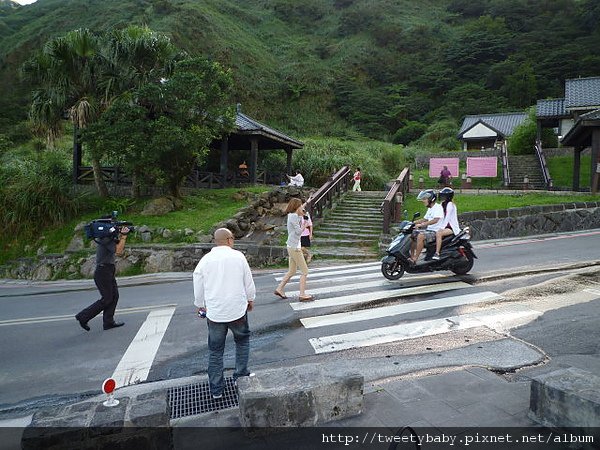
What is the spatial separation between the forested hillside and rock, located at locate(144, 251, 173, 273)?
2902 cm

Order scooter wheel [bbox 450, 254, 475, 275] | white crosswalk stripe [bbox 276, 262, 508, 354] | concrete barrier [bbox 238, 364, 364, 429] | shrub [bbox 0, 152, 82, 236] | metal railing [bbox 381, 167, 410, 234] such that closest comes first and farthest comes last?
1. concrete barrier [bbox 238, 364, 364, 429]
2. white crosswalk stripe [bbox 276, 262, 508, 354]
3. scooter wheel [bbox 450, 254, 475, 275]
4. metal railing [bbox 381, 167, 410, 234]
5. shrub [bbox 0, 152, 82, 236]

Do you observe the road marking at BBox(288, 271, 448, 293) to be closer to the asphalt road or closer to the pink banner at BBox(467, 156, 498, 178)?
the asphalt road

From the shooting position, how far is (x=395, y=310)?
262 inches

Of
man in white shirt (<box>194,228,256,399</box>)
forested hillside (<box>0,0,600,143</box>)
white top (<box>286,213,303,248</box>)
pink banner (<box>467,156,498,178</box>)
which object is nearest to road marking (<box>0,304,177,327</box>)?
white top (<box>286,213,303,248</box>)

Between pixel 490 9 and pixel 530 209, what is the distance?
72983mm

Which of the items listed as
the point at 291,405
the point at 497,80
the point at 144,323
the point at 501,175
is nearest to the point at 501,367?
the point at 291,405

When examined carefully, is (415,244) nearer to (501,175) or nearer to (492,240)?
(492,240)

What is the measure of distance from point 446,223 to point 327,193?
28.6ft

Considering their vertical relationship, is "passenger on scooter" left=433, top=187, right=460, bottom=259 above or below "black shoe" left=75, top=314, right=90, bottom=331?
above

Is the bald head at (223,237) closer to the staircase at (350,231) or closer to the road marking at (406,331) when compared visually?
the road marking at (406,331)

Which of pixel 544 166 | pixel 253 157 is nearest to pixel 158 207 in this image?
pixel 253 157

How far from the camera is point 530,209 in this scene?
595 inches

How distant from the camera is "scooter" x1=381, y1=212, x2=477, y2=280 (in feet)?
26.8

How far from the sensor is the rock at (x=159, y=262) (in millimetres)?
13031
